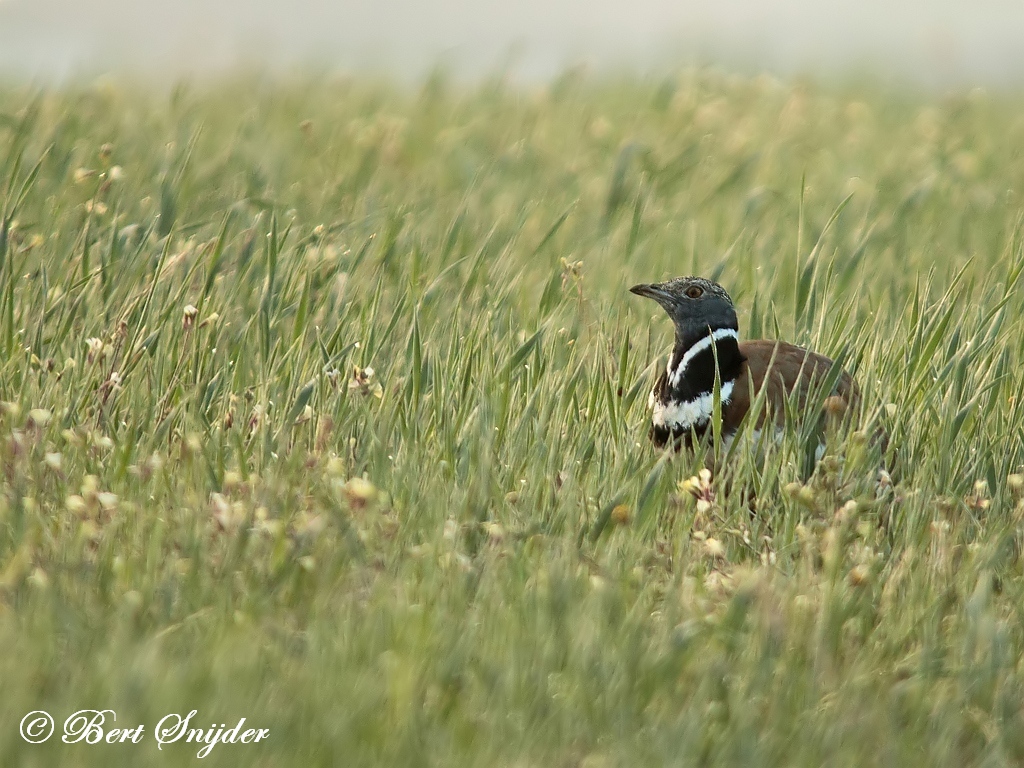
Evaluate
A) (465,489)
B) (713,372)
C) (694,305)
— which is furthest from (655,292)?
(465,489)

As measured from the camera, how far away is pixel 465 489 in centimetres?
411

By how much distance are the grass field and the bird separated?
0.43 ft

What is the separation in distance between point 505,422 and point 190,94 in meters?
4.25

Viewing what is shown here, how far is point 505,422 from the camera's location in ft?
15.0

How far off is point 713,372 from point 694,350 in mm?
113

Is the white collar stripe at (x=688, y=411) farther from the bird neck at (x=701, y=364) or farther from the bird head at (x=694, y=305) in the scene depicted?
the bird head at (x=694, y=305)

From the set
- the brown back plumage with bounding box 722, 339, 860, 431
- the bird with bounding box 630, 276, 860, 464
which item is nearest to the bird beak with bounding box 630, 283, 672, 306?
the bird with bounding box 630, 276, 860, 464

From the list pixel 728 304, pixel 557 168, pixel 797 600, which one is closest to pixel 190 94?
pixel 557 168

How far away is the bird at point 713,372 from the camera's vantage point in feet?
15.9

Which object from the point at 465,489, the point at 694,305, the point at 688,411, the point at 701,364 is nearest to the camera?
the point at 465,489
